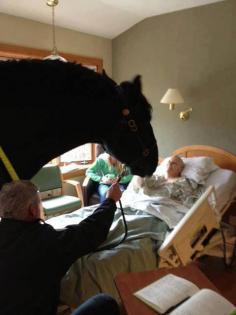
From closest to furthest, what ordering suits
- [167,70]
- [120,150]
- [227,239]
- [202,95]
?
[120,150] → [227,239] → [202,95] → [167,70]

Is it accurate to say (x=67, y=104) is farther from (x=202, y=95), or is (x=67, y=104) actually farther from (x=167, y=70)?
(x=167, y=70)

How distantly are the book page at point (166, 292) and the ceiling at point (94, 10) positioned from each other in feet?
8.95

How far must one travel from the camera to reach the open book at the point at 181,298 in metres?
0.89

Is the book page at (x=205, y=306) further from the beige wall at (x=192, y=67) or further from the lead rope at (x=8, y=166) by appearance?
the beige wall at (x=192, y=67)

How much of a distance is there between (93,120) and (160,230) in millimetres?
1331

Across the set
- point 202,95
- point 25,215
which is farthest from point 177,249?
point 202,95

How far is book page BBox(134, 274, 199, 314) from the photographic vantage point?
987 millimetres

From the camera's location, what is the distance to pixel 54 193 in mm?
3475

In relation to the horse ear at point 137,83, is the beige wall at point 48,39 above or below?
above

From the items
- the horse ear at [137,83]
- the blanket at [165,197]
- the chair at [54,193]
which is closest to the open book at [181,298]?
the horse ear at [137,83]

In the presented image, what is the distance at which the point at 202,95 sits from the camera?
324cm

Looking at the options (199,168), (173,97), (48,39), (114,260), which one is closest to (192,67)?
(173,97)

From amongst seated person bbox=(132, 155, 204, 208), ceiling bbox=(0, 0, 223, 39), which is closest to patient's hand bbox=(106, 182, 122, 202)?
seated person bbox=(132, 155, 204, 208)

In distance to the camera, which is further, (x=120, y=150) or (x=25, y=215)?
(x=120, y=150)
